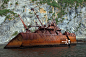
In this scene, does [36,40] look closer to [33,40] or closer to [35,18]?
[33,40]

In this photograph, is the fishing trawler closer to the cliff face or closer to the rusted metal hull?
the rusted metal hull

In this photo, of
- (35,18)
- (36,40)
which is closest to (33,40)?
(36,40)

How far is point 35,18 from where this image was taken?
7912cm

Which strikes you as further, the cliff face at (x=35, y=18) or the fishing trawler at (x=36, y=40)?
the cliff face at (x=35, y=18)

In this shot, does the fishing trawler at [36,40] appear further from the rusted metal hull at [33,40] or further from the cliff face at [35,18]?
the cliff face at [35,18]

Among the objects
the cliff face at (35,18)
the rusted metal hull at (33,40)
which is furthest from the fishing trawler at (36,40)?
the cliff face at (35,18)

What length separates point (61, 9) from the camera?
10419 centimetres

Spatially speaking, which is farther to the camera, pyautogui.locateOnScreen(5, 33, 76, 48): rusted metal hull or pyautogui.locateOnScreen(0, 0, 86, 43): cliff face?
pyautogui.locateOnScreen(0, 0, 86, 43): cliff face

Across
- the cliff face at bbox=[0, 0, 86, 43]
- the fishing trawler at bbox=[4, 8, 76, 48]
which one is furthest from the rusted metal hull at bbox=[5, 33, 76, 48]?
the cliff face at bbox=[0, 0, 86, 43]

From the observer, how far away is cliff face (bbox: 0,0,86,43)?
229 ft

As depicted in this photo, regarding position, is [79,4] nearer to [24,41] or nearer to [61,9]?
[61,9]

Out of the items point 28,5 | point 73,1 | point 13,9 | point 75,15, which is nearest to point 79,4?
point 73,1

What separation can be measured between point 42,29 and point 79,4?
82.2m

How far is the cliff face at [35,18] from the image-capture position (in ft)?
229
